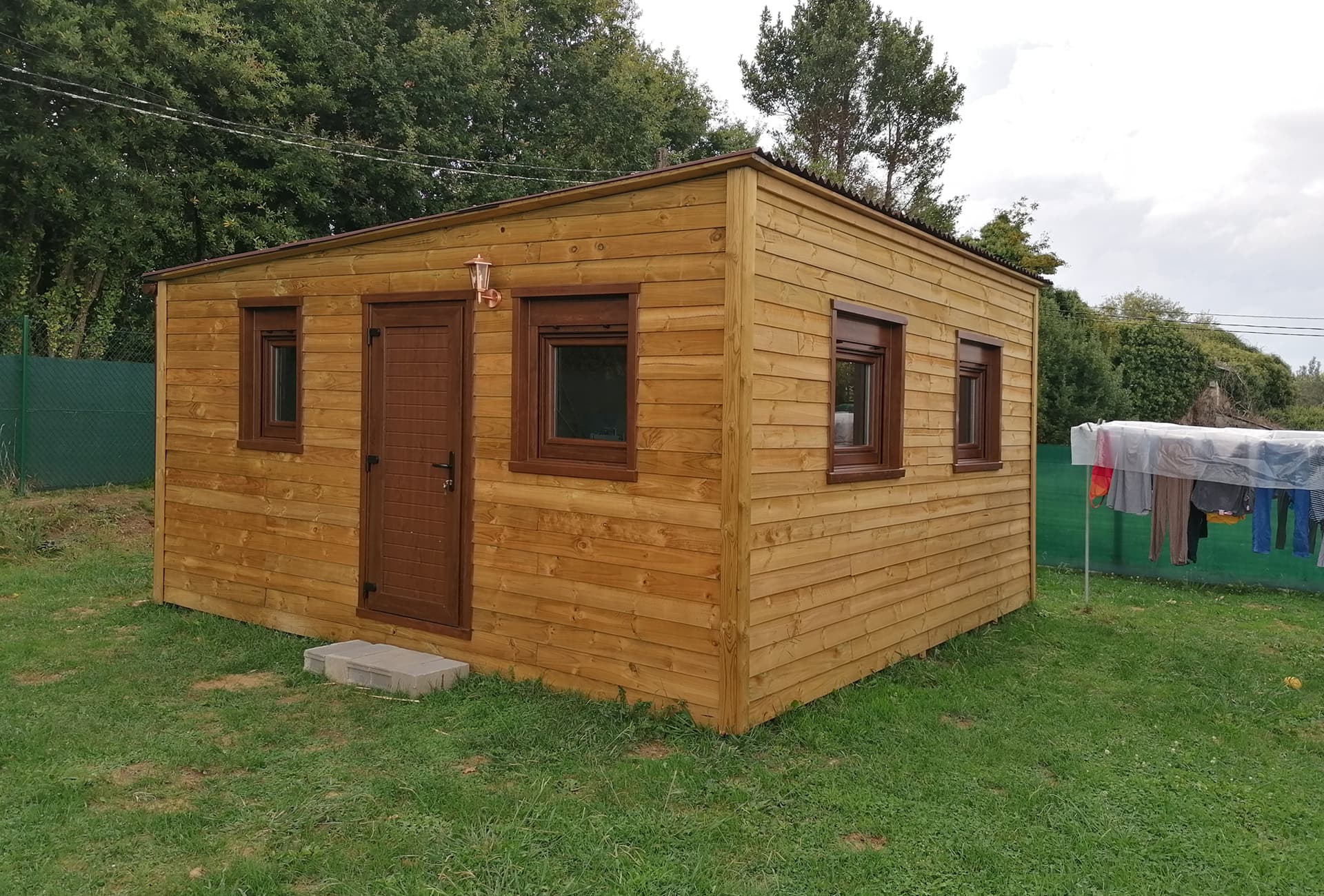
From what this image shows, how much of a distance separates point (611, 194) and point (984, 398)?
4.05 m

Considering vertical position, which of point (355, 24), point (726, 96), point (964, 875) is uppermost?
point (726, 96)

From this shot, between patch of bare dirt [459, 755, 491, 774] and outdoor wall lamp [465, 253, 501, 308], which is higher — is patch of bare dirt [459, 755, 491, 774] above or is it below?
below

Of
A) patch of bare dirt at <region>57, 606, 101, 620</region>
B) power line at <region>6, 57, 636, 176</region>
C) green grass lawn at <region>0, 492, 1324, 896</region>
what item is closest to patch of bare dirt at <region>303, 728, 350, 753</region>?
green grass lawn at <region>0, 492, 1324, 896</region>

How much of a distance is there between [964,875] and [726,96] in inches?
987

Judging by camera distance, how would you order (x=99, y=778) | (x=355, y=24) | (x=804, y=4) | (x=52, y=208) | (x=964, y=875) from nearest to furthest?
(x=964, y=875) < (x=99, y=778) < (x=52, y=208) < (x=355, y=24) < (x=804, y=4)

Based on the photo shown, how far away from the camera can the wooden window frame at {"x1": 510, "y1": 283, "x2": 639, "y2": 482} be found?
473 cm

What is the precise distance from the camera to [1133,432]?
26.2 ft

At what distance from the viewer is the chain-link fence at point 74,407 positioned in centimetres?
1066

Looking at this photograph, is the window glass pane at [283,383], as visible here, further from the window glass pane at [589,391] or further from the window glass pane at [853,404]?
the window glass pane at [853,404]

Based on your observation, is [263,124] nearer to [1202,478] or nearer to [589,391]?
[589,391]

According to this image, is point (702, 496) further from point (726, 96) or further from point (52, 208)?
point (726, 96)

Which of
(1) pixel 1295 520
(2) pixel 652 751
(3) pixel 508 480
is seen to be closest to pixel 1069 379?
(1) pixel 1295 520

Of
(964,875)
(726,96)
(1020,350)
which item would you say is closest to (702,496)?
(964,875)

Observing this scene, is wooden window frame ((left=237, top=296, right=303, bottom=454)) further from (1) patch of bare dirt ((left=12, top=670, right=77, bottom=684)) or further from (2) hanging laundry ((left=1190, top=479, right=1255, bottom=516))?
(2) hanging laundry ((left=1190, top=479, right=1255, bottom=516))
